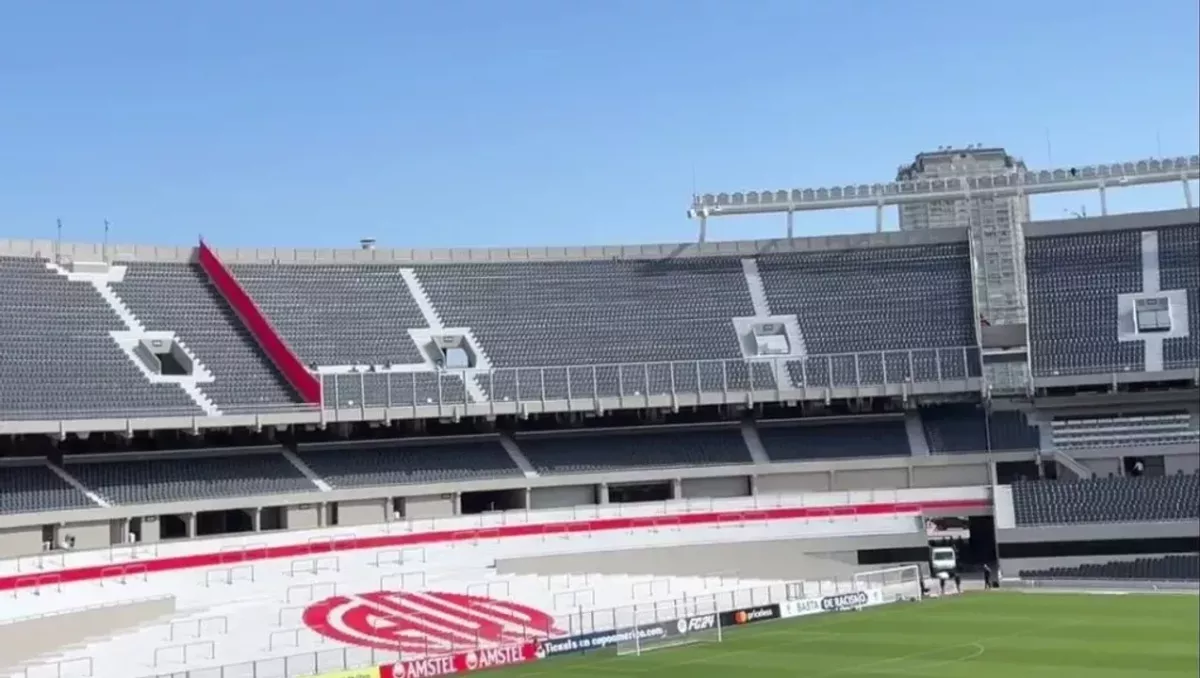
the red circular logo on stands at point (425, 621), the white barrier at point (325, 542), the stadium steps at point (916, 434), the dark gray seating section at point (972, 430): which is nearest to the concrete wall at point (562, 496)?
the white barrier at point (325, 542)

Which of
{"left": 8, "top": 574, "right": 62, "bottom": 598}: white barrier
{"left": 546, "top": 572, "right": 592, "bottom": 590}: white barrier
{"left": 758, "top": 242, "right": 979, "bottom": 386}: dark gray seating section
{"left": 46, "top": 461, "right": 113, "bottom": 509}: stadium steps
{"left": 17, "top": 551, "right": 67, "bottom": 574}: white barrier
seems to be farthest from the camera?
{"left": 758, "top": 242, "right": 979, "bottom": 386}: dark gray seating section

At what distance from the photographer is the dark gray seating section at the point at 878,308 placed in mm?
43375

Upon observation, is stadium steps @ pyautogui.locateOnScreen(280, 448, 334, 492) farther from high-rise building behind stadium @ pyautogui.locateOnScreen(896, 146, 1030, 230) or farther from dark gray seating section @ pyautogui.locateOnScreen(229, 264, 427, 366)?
high-rise building behind stadium @ pyautogui.locateOnScreen(896, 146, 1030, 230)

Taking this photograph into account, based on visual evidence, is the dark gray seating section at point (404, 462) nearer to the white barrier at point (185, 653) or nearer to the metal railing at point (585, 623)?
the metal railing at point (585, 623)

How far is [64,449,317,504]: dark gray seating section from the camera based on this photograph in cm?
3516

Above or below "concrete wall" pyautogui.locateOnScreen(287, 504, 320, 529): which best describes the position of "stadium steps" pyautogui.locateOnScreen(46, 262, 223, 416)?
above

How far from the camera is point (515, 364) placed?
4294 cm

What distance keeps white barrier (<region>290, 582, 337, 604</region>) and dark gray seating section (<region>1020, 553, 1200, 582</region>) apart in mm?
18964

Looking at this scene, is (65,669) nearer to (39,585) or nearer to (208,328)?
(39,585)

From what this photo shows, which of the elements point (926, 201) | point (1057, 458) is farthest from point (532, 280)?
point (1057, 458)

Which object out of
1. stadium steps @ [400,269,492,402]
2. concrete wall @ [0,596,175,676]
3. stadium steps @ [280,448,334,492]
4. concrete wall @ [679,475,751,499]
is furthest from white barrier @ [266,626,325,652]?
concrete wall @ [679,475,751,499]

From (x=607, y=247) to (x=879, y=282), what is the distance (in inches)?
359

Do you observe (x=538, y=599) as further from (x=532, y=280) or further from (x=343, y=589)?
(x=532, y=280)

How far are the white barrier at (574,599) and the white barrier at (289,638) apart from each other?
6505 mm
